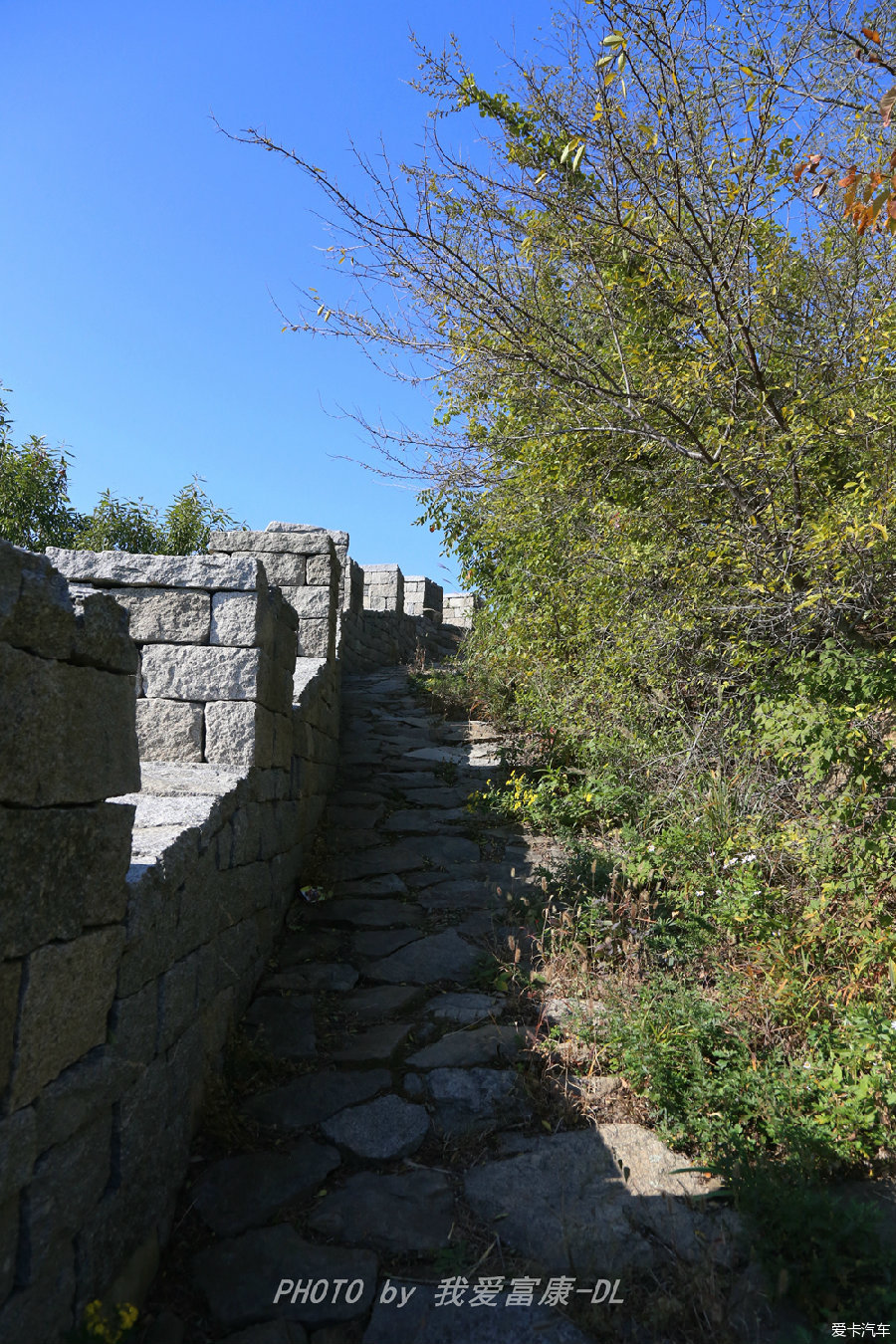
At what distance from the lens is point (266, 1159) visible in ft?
10.1

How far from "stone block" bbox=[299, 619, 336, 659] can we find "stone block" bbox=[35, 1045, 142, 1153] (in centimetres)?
442

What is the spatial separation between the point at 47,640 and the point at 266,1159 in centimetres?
216

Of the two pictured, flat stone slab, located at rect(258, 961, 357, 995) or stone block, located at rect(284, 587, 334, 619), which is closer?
flat stone slab, located at rect(258, 961, 357, 995)

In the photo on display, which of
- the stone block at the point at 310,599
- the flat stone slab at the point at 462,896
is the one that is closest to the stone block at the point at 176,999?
the flat stone slab at the point at 462,896

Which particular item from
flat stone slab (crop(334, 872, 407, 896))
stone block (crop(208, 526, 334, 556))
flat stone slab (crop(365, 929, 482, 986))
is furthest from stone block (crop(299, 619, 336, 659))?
flat stone slab (crop(365, 929, 482, 986))

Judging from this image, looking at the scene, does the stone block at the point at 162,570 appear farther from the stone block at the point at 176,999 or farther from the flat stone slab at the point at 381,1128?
the flat stone slab at the point at 381,1128

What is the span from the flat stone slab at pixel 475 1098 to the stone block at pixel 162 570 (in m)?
2.52

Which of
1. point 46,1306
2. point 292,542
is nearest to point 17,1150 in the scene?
point 46,1306

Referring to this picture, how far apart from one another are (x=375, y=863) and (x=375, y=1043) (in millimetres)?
2064

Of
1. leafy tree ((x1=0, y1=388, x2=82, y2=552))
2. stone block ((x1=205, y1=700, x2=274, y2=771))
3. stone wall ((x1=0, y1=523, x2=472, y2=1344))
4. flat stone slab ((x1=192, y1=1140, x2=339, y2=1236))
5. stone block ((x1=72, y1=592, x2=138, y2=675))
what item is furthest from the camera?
leafy tree ((x1=0, y1=388, x2=82, y2=552))

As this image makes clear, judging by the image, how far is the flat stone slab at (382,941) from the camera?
184 inches

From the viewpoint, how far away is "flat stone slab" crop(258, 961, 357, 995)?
169 inches

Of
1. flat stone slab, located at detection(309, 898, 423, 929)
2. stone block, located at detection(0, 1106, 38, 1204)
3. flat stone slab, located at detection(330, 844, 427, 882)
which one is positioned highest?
stone block, located at detection(0, 1106, 38, 1204)

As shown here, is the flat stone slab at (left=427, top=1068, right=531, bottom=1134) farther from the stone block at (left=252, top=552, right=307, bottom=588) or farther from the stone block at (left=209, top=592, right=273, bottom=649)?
the stone block at (left=252, top=552, right=307, bottom=588)
